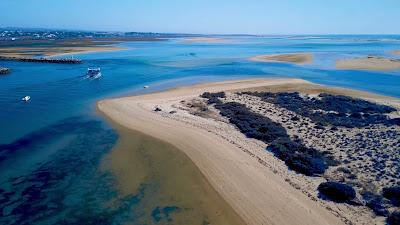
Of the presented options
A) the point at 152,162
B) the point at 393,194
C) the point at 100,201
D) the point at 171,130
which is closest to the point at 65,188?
the point at 100,201

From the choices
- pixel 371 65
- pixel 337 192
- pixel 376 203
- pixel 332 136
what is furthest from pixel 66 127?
pixel 371 65

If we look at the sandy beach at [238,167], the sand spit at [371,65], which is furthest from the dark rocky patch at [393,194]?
the sand spit at [371,65]

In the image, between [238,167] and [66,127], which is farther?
[66,127]

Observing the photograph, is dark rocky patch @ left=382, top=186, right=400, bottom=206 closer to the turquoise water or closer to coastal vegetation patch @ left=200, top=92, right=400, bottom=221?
coastal vegetation patch @ left=200, top=92, right=400, bottom=221

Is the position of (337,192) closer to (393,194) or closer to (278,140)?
(393,194)

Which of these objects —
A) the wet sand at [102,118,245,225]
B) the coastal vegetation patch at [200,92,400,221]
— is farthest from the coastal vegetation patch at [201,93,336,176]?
the wet sand at [102,118,245,225]

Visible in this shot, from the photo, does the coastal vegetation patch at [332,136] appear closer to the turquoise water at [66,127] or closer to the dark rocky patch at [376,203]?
the dark rocky patch at [376,203]

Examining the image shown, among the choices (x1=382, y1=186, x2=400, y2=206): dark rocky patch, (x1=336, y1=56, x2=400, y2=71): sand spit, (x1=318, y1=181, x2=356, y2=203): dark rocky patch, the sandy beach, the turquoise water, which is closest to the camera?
the sandy beach
